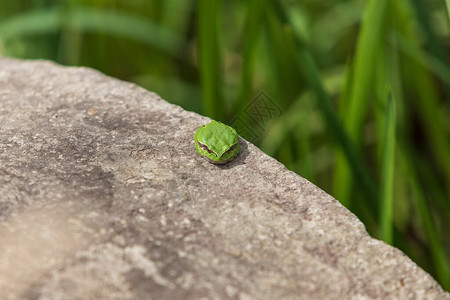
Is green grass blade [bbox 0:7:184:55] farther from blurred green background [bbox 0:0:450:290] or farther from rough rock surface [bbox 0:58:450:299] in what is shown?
rough rock surface [bbox 0:58:450:299]

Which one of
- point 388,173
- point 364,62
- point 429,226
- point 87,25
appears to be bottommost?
point 429,226

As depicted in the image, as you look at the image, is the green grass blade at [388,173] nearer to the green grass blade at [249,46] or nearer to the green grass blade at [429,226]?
the green grass blade at [429,226]

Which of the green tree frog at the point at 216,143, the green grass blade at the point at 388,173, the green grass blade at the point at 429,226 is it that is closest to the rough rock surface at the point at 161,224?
the green tree frog at the point at 216,143

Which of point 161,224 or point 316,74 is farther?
point 316,74

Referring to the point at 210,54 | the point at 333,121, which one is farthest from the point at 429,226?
the point at 210,54

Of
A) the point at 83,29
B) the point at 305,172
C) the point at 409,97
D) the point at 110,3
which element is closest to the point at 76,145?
the point at 305,172

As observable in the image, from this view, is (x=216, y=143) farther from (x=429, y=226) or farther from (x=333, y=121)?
(x=429, y=226)
